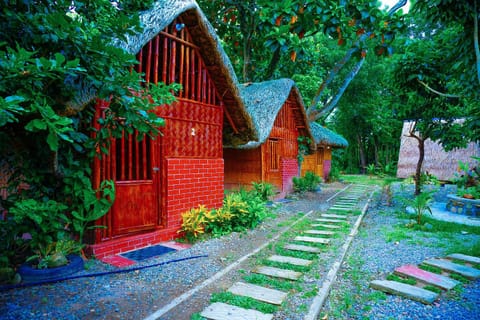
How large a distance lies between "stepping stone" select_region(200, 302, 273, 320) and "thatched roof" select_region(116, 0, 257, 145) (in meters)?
3.30

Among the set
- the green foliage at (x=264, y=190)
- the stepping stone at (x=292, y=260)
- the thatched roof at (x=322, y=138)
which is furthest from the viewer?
the thatched roof at (x=322, y=138)

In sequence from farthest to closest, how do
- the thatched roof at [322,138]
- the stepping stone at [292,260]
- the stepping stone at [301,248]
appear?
1. the thatched roof at [322,138]
2. the stepping stone at [301,248]
3. the stepping stone at [292,260]

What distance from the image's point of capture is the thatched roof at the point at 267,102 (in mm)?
9363

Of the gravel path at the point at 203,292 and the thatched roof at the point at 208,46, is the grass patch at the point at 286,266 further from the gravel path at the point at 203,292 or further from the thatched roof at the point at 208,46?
the thatched roof at the point at 208,46

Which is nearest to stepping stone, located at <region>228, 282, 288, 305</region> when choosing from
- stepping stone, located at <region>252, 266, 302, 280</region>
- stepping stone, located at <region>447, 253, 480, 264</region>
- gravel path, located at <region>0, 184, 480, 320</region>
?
gravel path, located at <region>0, 184, 480, 320</region>

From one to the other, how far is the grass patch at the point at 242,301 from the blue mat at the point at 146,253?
165 centimetres

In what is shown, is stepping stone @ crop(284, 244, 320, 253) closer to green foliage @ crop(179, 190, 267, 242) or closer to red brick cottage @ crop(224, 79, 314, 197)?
green foliage @ crop(179, 190, 267, 242)

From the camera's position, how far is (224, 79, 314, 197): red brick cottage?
33.7ft

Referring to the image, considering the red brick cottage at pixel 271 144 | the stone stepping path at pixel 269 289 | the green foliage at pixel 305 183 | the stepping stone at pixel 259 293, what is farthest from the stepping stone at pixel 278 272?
the green foliage at pixel 305 183

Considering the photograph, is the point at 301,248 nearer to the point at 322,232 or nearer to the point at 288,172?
the point at 322,232

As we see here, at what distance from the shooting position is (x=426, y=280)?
3736 millimetres

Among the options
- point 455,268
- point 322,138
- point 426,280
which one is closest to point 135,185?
point 426,280

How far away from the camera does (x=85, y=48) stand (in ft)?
9.04

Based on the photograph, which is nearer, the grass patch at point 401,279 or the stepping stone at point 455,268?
the grass patch at point 401,279
